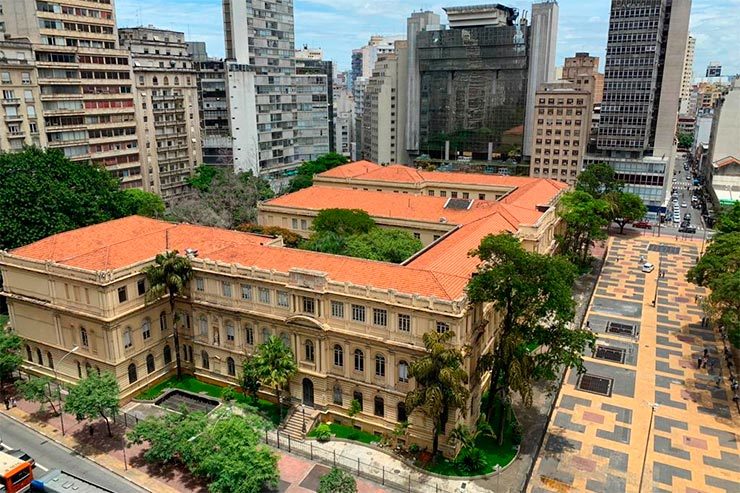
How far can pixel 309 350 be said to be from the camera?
2084 inches

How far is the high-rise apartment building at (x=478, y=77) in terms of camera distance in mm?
153875

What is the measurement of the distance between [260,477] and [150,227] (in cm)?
4023

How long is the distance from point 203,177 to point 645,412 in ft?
313

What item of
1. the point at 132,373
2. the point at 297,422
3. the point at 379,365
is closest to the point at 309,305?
the point at 379,365

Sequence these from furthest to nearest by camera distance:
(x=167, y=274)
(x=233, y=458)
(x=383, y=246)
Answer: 1. (x=383, y=246)
2. (x=167, y=274)
3. (x=233, y=458)

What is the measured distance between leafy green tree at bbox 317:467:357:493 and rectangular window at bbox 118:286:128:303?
92.0 ft

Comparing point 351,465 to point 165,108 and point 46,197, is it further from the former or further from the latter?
point 165,108

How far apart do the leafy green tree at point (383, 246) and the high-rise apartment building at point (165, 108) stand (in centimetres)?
6085

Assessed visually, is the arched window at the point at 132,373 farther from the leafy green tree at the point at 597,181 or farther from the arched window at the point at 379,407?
the leafy green tree at the point at 597,181

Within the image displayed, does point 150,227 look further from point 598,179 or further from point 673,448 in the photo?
point 598,179

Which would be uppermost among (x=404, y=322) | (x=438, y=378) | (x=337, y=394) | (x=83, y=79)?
(x=83, y=79)

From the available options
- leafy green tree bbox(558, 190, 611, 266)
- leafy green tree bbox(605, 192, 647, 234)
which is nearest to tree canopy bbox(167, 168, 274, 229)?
leafy green tree bbox(558, 190, 611, 266)

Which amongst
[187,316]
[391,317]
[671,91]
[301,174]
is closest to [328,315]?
[391,317]

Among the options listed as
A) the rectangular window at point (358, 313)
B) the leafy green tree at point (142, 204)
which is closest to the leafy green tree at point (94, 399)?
the rectangular window at point (358, 313)
